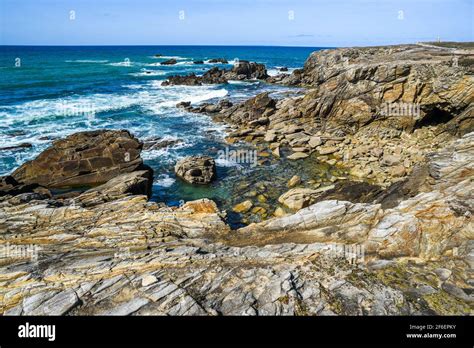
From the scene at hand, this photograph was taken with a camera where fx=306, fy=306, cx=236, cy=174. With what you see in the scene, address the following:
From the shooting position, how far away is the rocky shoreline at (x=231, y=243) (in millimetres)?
8234

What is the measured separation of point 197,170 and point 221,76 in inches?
2342

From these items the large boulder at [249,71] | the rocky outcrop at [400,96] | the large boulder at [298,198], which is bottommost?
the large boulder at [298,198]

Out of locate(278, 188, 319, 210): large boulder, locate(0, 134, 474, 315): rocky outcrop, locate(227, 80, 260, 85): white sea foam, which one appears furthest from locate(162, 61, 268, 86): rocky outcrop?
locate(0, 134, 474, 315): rocky outcrop

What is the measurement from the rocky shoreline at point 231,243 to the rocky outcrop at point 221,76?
50.2 meters

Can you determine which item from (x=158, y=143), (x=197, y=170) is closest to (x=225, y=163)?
(x=197, y=170)

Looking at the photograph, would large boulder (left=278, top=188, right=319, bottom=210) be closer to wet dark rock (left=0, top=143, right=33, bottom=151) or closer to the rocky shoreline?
the rocky shoreline

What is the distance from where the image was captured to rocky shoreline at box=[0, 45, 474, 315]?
324 inches

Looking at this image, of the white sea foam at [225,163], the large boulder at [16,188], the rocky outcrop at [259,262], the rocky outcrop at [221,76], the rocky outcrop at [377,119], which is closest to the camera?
the rocky outcrop at [259,262]

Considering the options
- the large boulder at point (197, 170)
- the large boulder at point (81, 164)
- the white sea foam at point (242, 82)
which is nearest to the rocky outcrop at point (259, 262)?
the large boulder at point (81, 164)

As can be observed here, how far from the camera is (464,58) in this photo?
34031 millimetres

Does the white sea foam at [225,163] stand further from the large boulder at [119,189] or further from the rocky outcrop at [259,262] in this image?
the rocky outcrop at [259,262]

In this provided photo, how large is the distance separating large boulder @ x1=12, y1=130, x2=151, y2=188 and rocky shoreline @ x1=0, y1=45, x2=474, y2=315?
85 mm
